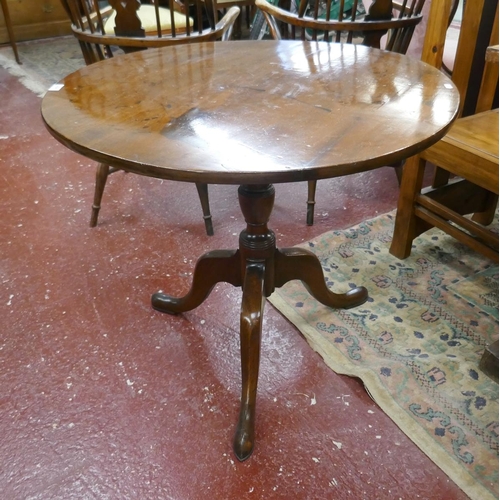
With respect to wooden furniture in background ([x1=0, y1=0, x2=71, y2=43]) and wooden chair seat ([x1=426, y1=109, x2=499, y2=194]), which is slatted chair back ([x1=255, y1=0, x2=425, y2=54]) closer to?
wooden chair seat ([x1=426, y1=109, x2=499, y2=194])

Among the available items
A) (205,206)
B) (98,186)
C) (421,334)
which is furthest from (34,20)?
(421,334)

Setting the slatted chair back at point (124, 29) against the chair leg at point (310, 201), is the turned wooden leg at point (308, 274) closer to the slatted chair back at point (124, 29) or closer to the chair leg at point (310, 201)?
the chair leg at point (310, 201)

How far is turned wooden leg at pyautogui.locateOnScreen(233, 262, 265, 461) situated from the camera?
111cm

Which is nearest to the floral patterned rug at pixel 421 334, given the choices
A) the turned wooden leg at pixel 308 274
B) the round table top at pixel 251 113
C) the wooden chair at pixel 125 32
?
the turned wooden leg at pixel 308 274

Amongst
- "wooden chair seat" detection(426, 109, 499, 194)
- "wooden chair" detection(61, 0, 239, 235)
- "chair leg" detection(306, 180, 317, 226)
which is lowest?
"chair leg" detection(306, 180, 317, 226)

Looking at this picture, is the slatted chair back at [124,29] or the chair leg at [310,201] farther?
the chair leg at [310,201]

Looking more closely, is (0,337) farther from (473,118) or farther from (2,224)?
(473,118)

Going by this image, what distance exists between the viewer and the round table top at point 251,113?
771 millimetres

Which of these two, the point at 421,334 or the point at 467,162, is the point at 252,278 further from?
the point at 467,162

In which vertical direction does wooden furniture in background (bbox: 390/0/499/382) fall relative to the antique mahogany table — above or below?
below

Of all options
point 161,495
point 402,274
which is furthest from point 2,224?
point 402,274

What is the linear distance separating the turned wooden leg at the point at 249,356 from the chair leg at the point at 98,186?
34.8 inches

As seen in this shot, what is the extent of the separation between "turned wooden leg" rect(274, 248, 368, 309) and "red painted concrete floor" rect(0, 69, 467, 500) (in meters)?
0.14

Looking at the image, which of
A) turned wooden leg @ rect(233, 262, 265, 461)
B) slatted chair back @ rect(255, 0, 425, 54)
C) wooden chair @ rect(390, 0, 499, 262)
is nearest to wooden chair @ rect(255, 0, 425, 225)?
slatted chair back @ rect(255, 0, 425, 54)
